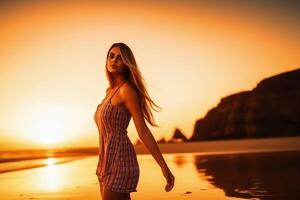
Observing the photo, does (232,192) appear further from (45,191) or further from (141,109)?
(141,109)

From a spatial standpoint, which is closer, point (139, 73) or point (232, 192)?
point (139, 73)

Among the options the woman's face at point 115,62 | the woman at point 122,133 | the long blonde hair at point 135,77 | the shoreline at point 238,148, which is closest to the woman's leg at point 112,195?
the woman at point 122,133

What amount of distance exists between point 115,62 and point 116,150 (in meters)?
0.65

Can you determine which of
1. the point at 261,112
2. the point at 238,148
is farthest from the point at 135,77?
the point at 261,112

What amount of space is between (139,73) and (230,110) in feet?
385

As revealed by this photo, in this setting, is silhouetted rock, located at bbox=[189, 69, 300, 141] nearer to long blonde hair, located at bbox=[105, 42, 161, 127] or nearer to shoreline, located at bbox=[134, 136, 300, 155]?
shoreline, located at bbox=[134, 136, 300, 155]

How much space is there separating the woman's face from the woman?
1cm

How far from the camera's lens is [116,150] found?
3.63 metres

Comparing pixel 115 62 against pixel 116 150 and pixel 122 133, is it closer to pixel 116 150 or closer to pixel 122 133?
pixel 122 133

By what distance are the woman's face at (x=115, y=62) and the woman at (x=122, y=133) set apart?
0.04ft

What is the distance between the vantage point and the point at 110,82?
3855mm

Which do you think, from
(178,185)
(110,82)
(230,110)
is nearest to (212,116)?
(230,110)

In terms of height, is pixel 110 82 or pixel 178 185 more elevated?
pixel 110 82

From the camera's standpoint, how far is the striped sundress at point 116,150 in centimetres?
361
